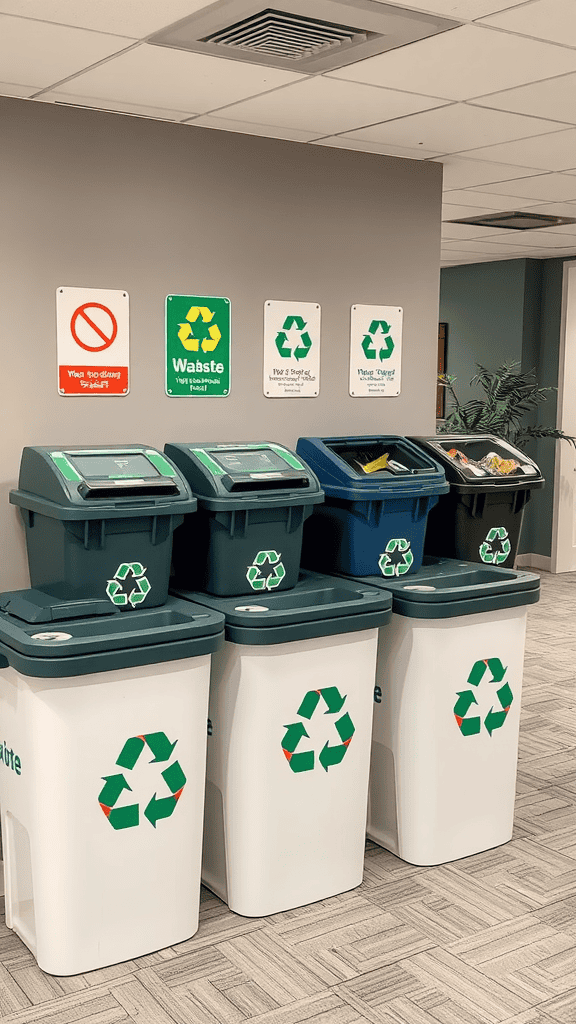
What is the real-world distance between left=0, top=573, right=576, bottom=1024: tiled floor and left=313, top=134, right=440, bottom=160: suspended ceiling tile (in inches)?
90.9

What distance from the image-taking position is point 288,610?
2.56m

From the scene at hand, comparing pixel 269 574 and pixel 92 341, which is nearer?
pixel 269 574

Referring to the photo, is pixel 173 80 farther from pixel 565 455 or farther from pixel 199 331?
pixel 565 455

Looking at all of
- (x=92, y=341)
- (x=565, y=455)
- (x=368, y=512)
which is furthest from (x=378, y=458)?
(x=565, y=455)

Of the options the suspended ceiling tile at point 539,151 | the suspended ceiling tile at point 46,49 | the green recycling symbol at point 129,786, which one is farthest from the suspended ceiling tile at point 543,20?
the green recycling symbol at point 129,786

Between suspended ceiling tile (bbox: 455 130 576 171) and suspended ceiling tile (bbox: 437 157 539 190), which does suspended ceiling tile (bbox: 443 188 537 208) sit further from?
suspended ceiling tile (bbox: 455 130 576 171)

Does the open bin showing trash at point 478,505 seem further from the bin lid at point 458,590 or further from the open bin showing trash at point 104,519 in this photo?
the open bin showing trash at point 104,519

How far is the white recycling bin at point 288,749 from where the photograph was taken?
2.56 meters

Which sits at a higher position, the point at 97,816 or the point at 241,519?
the point at 241,519

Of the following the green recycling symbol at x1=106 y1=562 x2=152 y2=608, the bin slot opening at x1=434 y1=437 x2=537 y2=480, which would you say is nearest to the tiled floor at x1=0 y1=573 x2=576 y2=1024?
the green recycling symbol at x1=106 y1=562 x2=152 y2=608

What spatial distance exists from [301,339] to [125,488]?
1127mm

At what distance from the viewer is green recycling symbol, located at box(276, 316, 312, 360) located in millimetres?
3387

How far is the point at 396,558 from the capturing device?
10.2 feet

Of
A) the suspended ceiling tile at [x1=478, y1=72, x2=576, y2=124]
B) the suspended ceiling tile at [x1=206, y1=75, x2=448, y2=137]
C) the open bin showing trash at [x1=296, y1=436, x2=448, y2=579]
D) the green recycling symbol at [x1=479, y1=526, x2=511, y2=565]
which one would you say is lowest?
the green recycling symbol at [x1=479, y1=526, x2=511, y2=565]
